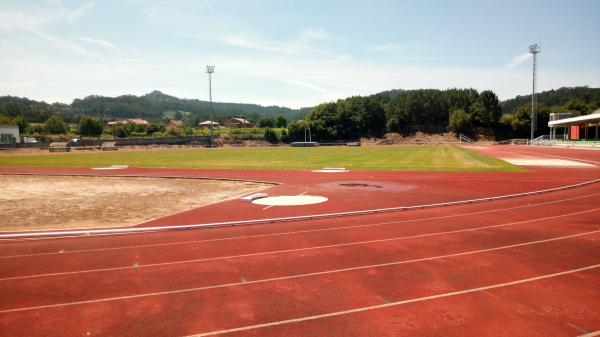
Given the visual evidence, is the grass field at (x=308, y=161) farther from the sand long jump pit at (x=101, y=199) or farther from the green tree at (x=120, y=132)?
the green tree at (x=120, y=132)

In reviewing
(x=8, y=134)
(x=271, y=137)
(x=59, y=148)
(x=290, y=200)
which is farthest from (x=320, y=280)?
(x=271, y=137)

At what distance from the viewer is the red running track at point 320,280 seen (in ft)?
20.5

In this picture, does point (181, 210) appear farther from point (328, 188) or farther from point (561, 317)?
point (561, 317)

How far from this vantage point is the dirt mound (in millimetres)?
118250

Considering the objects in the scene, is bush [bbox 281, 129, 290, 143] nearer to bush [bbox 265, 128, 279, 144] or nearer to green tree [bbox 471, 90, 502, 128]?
bush [bbox 265, 128, 279, 144]

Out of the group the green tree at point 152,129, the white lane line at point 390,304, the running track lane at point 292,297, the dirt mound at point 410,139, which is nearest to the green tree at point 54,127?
the green tree at point 152,129

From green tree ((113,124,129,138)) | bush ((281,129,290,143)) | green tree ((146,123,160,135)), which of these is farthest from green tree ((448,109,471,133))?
green tree ((113,124,129,138))

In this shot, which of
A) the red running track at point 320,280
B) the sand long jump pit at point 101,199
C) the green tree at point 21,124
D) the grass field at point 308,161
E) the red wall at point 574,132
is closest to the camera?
the red running track at point 320,280

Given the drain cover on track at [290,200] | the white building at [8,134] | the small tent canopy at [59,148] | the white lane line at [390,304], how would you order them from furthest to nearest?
the white building at [8,134] → the small tent canopy at [59,148] → the drain cover on track at [290,200] → the white lane line at [390,304]

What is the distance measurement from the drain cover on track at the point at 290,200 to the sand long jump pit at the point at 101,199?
2.23m

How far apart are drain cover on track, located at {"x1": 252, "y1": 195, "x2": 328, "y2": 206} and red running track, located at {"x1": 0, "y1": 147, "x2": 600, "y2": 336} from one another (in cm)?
386

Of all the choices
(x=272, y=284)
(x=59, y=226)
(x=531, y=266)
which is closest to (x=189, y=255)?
(x=272, y=284)

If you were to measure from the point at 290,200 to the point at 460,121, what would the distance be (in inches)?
4344

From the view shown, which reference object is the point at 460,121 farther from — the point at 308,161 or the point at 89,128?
the point at 89,128
